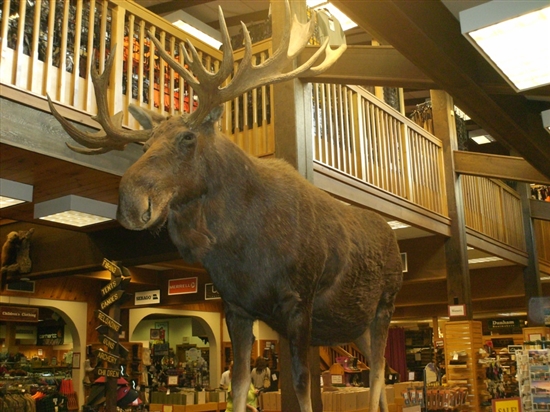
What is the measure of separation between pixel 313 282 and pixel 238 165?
0.42 meters

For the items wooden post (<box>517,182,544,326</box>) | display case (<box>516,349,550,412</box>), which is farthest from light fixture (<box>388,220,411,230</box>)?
wooden post (<box>517,182,544,326</box>)

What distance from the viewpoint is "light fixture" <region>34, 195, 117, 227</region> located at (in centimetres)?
584

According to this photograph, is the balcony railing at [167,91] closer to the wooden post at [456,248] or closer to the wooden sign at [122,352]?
the wooden post at [456,248]

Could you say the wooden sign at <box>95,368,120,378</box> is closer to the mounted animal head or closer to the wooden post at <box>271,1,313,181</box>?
the wooden post at <box>271,1,313,181</box>

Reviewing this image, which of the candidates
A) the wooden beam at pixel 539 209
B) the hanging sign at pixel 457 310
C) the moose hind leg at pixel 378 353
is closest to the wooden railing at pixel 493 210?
the wooden beam at pixel 539 209

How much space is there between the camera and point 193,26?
10445 mm

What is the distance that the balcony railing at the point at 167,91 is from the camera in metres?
4.44

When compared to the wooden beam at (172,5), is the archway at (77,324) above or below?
below

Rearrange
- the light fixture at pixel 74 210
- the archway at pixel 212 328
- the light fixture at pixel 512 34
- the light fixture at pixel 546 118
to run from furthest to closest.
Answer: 1. the archway at pixel 212 328
2. the light fixture at pixel 74 210
3. the light fixture at pixel 546 118
4. the light fixture at pixel 512 34

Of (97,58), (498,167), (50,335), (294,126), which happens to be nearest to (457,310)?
(498,167)

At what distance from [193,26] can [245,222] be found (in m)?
9.37

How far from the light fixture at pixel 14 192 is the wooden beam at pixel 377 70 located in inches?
125

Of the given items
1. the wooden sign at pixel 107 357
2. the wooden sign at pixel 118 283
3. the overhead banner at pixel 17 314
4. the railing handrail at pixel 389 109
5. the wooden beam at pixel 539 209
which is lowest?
the wooden sign at pixel 107 357

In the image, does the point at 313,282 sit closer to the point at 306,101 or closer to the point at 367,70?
the point at 367,70
